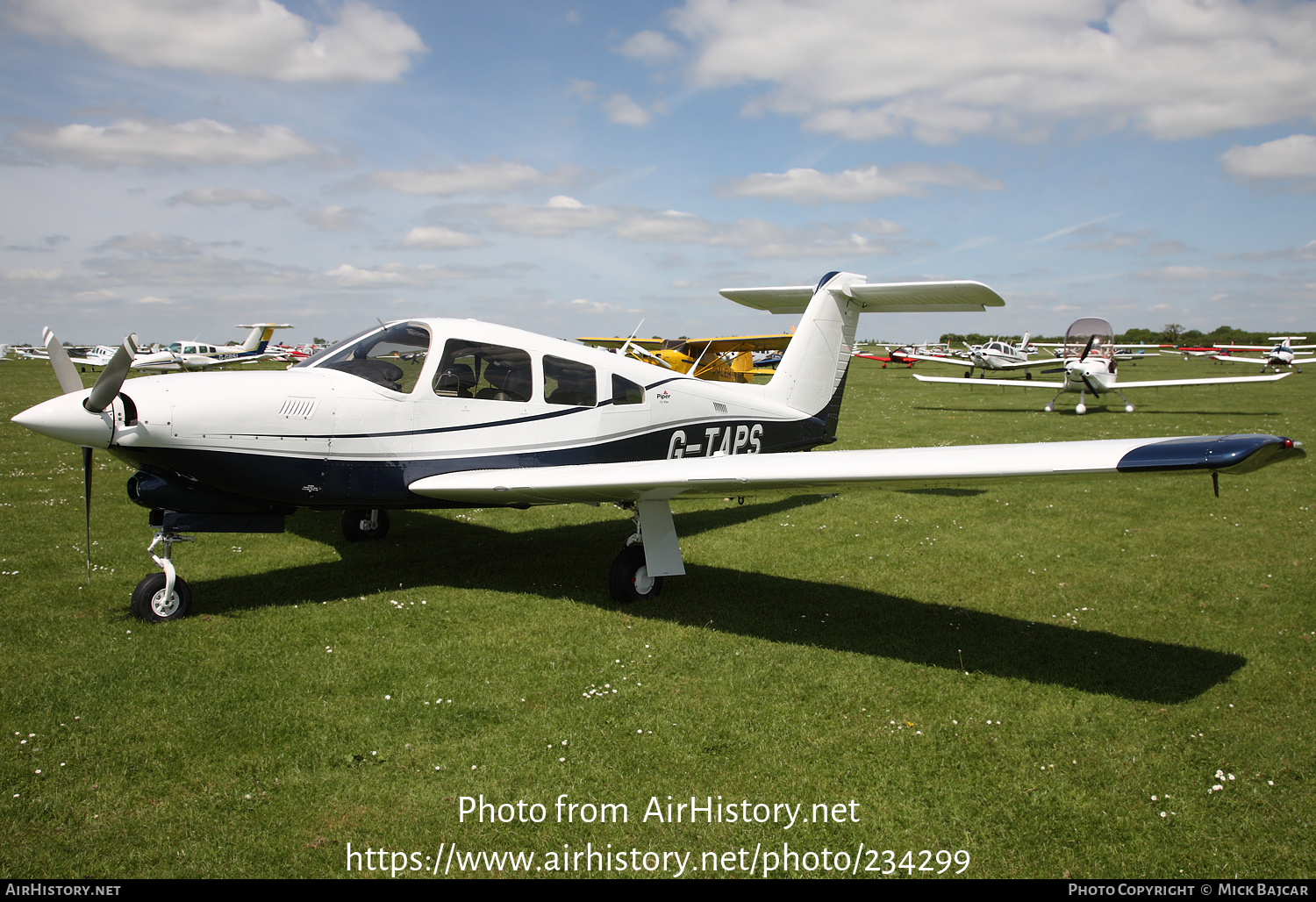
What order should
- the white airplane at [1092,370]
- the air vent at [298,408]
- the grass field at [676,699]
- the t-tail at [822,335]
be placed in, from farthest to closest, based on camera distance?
1. the white airplane at [1092,370]
2. the t-tail at [822,335]
3. the air vent at [298,408]
4. the grass field at [676,699]

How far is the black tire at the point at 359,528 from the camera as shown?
8562mm

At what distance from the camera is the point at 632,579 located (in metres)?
6.54

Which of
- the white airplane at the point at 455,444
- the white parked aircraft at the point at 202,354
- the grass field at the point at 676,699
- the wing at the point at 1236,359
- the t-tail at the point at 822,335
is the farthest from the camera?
the wing at the point at 1236,359

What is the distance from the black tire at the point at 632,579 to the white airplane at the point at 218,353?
150 ft

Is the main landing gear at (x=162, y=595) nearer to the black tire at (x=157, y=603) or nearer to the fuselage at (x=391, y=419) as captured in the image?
the black tire at (x=157, y=603)

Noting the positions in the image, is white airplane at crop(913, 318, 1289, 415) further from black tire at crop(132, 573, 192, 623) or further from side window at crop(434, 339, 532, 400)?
black tire at crop(132, 573, 192, 623)

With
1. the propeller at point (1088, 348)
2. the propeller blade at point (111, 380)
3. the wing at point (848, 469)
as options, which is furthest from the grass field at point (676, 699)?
the propeller at point (1088, 348)

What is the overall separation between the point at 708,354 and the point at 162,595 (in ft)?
117

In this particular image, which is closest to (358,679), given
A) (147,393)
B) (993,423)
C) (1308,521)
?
(147,393)

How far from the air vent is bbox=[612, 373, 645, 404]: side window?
9.20ft

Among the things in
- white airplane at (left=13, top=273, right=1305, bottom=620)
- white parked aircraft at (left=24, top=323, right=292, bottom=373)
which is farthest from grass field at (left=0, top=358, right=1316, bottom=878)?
white parked aircraft at (left=24, top=323, right=292, bottom=373)

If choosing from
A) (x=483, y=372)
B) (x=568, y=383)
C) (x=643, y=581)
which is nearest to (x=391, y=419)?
(x=483, y=372)

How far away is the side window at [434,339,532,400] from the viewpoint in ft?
21.6

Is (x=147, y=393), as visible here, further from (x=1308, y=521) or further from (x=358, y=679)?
(x=1308, y=521)
